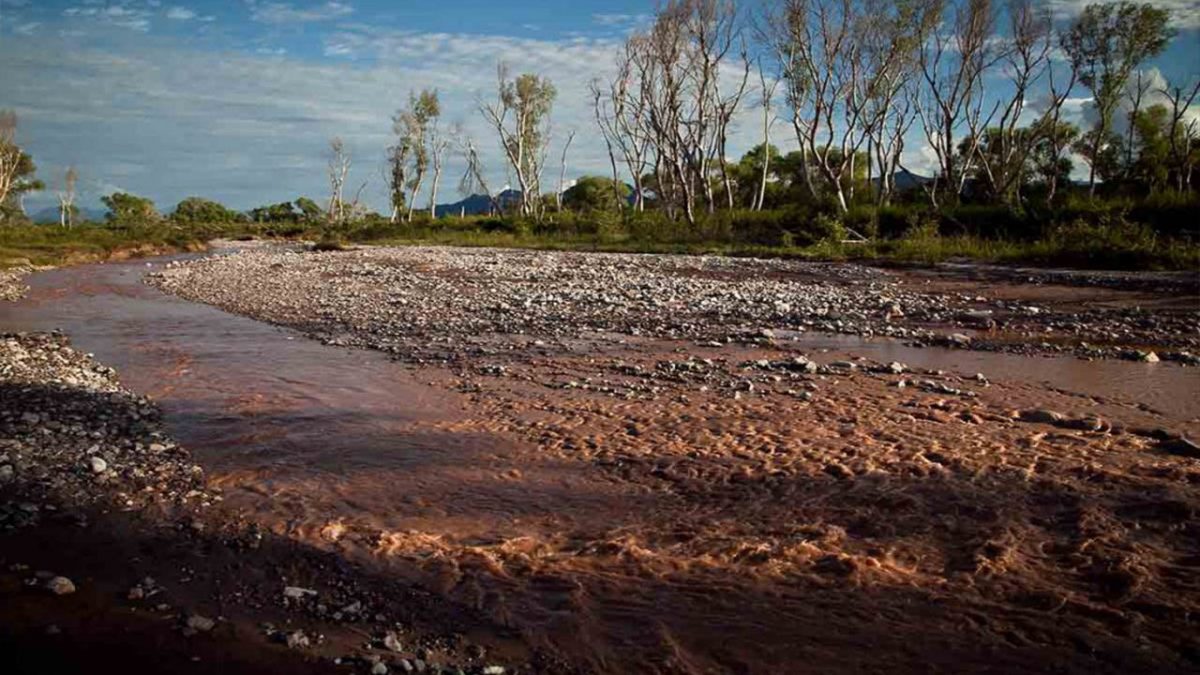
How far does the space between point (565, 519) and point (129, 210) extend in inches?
3012

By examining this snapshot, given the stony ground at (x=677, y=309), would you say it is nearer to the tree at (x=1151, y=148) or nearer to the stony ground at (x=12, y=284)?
the stony ground at (x=12, y=284)

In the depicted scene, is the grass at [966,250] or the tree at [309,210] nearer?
the grass at [966,250]

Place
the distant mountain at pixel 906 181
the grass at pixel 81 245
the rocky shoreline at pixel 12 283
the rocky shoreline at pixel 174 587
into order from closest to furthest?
the rocky shoreline at pixel 174 587, the rocky shoreline at pixel 12 283, the grass at pixel 81 245, the distant mountain at pixel 906 181

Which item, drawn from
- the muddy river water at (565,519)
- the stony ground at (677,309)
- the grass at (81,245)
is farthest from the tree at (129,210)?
the muddy river water at (565,519)

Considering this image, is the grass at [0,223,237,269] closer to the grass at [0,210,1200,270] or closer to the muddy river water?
the grass at [0,210,1200,270]

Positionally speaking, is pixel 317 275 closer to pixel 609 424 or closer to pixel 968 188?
pixel 609 424

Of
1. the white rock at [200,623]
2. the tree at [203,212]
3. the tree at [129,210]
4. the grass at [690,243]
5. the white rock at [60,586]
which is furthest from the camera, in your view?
the tree at [203,212]

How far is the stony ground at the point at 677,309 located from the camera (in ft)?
27.8

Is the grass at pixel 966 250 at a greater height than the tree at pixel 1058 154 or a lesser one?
lesser

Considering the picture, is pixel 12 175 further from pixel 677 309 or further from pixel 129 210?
pixel 677 309

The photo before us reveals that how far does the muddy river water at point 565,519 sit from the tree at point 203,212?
7477 cm

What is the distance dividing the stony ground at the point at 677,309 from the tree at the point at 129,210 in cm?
4669

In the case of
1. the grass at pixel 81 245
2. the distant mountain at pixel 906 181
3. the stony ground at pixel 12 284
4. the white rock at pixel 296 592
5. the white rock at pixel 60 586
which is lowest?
the white rock at pixel 296 592

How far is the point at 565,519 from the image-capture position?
3.50m
